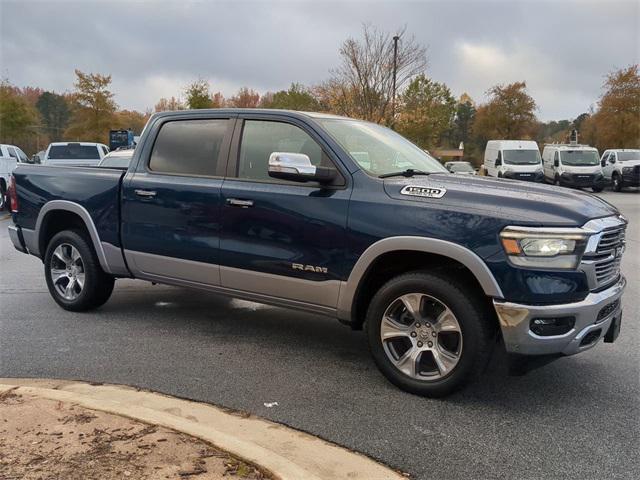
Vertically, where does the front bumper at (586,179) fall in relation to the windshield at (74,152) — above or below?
below

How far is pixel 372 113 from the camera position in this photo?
24766 mm

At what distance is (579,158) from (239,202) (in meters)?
27.2

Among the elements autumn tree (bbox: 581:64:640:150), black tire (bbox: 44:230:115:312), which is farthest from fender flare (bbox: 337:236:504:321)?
autumn tree (bbox: 581:64:640:150)

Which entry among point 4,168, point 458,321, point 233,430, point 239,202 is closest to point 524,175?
point 4,168

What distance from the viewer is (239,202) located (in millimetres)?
4555

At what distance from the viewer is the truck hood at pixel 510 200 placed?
351 centimetres

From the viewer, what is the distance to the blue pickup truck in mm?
3498

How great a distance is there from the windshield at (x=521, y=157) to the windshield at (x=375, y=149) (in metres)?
24.9

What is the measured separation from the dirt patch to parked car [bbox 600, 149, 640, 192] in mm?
29352

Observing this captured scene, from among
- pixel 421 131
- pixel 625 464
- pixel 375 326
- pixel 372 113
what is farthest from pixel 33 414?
pixel 421 131

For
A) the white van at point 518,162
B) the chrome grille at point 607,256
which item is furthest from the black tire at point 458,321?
the white van at point 518,162

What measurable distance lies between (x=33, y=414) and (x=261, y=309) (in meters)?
3.00

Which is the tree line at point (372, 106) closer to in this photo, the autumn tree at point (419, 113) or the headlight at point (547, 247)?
the autumn tree at point (419, 113)

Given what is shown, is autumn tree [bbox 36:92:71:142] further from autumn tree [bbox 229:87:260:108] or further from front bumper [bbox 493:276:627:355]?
front bumper [bbox 493:276:627:355]
